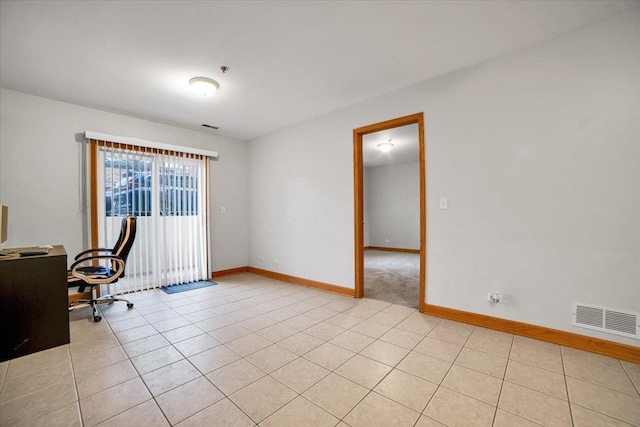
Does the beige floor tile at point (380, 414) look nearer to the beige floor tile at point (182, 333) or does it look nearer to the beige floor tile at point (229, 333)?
the beige floor tile at point (229, 333)

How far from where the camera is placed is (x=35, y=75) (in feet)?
9.27

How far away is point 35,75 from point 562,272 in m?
5.67

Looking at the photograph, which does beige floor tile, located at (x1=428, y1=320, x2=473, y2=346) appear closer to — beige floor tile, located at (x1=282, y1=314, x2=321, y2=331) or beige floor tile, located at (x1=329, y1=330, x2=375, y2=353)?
beige floor tile, located at (x1=329, y1=330, x2=375, y2=353)

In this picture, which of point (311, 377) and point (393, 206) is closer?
point (311, 377)

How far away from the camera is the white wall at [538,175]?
2084mm

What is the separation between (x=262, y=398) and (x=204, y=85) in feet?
10.3

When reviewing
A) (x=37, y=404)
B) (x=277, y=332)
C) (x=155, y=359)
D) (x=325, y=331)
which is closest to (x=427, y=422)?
(x=325, y=331)

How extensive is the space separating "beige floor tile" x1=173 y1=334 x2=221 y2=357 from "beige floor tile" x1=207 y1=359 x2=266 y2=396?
408 millimetres

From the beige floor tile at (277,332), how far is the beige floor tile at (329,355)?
40cm

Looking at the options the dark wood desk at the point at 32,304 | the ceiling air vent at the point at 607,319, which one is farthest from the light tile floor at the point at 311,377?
the dark wood desk at the point at 32,304

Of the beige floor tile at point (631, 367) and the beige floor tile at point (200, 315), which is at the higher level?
the beige floor tile at point (200, 315)

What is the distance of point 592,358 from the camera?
207cm

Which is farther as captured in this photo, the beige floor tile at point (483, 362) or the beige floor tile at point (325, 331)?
the beige floor tile at point (325, 331)

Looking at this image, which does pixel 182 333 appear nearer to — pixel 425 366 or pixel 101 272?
pixel 101 272
